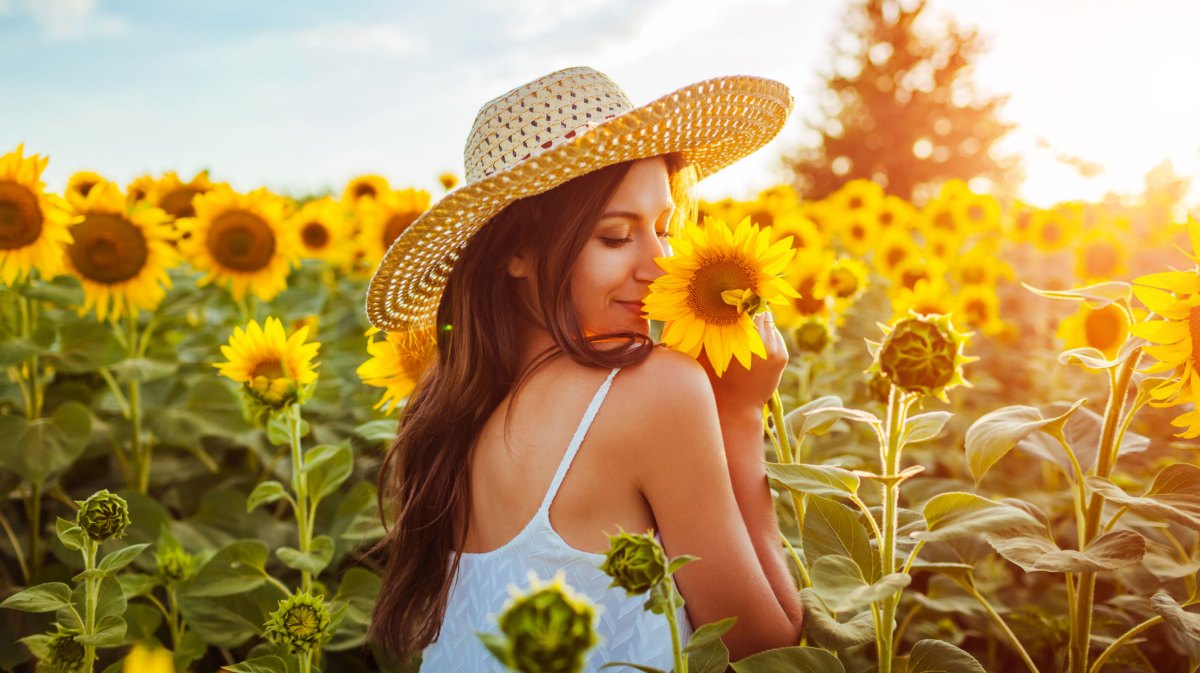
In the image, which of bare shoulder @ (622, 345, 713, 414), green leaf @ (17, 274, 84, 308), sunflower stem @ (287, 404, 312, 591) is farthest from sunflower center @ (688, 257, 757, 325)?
green leaf @ (17, 274, 84, 308)

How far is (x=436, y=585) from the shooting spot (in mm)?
1962

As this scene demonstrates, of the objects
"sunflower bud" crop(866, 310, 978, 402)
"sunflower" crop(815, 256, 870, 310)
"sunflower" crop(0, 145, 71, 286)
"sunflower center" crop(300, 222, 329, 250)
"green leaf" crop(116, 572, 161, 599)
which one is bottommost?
"green leaf" crop(116, 572, 161, 599)

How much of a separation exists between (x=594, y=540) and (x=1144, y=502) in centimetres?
91

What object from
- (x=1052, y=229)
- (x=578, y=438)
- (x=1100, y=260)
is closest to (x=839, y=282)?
(x=578, y=438)

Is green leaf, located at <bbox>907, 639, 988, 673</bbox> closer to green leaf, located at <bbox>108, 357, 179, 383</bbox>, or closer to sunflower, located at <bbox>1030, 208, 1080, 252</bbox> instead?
green leaf, located at <bbox>108, 357, 179, 383</bbox>

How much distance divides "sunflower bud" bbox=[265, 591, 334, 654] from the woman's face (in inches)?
29.0

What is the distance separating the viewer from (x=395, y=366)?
224 cm

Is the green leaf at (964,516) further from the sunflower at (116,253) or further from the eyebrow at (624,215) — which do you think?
the sunflower at (116,253)

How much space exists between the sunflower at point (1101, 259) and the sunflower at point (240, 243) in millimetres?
3997

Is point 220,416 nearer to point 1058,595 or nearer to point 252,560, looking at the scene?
point 252,560

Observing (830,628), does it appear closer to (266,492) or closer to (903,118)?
(266,492)

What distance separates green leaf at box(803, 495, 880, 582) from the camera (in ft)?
4.34

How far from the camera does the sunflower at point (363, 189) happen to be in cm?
506

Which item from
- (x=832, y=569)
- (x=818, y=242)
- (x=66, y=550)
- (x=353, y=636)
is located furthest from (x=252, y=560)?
(x=818, y=242)
